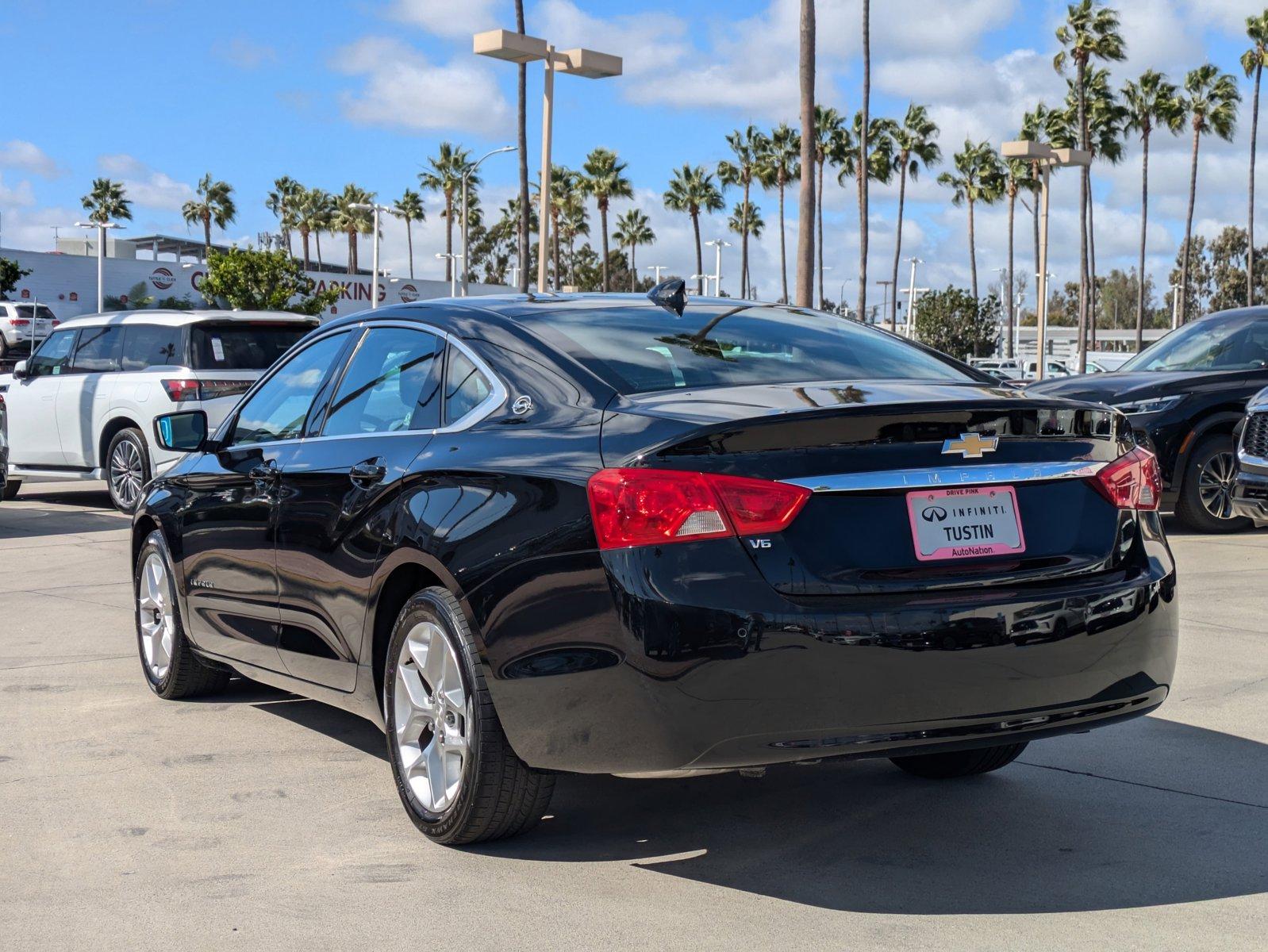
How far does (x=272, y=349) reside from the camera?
14648mm

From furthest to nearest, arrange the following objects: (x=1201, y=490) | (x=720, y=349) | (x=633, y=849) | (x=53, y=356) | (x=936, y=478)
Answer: (x=53, y=356)
(x=1201, y=490)
(x=720, y=349)
(x=633, y=849)
(x=936, y=478)

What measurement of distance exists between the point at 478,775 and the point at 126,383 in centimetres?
1152

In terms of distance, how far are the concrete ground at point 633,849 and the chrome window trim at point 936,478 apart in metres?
1.05

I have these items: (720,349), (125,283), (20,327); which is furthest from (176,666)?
(125,283)

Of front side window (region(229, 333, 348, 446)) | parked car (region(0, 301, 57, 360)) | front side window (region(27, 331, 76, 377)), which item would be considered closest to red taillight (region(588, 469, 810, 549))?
front side window (region(229, 333, 348, 446))

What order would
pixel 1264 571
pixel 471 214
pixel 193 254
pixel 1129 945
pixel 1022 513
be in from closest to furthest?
pixel 1129 945, pixel 1022 513, pixel 1264 571, pixel 193 254, pixel 471 214

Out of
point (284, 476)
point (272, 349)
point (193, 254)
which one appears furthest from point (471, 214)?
point (284, 476)

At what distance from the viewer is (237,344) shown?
14500 mm

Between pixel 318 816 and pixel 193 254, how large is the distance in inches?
4059

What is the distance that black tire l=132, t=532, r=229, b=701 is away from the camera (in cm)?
639

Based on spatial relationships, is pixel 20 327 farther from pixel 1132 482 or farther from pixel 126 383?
pixel 1132 482

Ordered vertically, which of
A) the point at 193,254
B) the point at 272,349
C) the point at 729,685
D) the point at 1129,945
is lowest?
the point at 1129,945

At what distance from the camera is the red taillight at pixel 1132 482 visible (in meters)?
4.16

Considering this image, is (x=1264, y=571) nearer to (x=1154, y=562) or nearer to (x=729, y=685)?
(x=1154, y=562)
